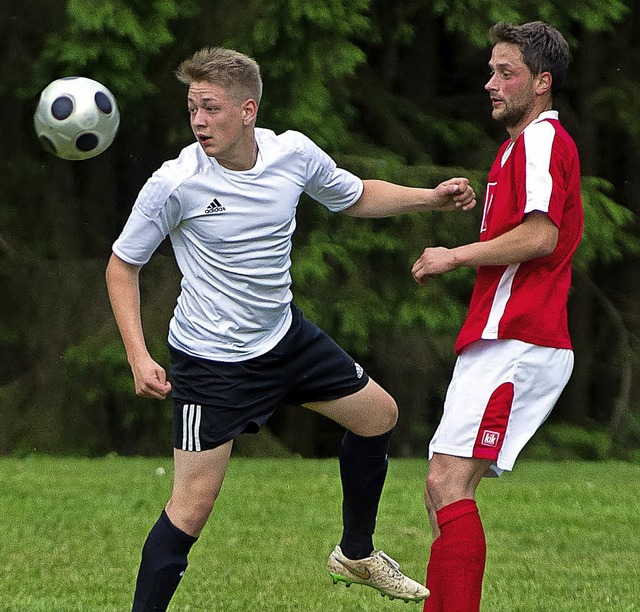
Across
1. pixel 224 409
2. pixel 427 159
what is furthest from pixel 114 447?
pixel 224 409

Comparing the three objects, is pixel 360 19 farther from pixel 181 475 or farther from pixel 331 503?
pixel 181 475

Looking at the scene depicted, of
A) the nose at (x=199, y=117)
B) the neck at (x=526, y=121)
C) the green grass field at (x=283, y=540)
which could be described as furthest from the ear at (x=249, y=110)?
the green grass field at (x=283, y=540)

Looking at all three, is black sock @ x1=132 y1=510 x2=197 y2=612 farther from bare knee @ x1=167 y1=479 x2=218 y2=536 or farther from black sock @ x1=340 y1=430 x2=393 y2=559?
black sock @ x1=340 y1=430 x2=393 y2=559

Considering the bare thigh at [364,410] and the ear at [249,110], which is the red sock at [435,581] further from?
the ear at [249,110]

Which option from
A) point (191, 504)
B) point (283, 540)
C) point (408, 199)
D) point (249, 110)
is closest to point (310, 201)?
point (283, 540)

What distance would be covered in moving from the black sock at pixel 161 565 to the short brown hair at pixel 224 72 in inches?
53.8

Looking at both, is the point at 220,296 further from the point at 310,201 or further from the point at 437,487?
the point at 310,201

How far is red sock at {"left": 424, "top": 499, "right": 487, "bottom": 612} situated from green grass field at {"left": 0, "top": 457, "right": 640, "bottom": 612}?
109cm

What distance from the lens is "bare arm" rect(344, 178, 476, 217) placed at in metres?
4.80

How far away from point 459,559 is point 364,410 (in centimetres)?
83

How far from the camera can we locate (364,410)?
483cm

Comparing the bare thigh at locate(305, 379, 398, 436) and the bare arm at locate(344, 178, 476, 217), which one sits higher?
the bare arm at locate(344, 178, 476, 217)

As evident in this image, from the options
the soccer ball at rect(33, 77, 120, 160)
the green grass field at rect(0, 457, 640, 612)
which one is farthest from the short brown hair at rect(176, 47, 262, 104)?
the soccer ball at rect(33, 77, 120, 160)

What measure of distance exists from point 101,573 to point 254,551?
2.82ft
